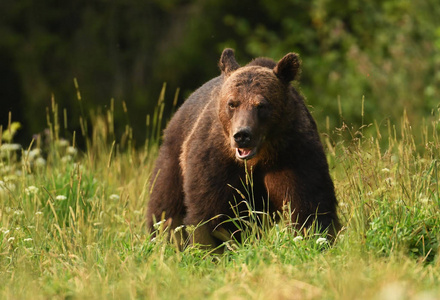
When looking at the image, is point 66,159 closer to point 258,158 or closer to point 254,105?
point 258,158

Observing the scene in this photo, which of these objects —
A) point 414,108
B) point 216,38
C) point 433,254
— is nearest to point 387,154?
point 433,254

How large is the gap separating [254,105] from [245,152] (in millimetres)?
331

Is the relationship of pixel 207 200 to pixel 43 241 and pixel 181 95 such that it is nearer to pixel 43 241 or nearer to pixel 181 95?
pixel 43 241

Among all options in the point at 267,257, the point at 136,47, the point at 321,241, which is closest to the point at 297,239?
the point at 321,241

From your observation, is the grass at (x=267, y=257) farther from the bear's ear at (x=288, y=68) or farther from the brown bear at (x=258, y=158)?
the bear's ear at (x=288, y=68)

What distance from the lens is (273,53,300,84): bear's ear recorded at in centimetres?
586

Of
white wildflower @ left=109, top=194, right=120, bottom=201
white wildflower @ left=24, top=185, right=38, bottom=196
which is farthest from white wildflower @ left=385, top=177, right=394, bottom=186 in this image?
white wildflower @ left=24, top=185, right=38, bottom=196

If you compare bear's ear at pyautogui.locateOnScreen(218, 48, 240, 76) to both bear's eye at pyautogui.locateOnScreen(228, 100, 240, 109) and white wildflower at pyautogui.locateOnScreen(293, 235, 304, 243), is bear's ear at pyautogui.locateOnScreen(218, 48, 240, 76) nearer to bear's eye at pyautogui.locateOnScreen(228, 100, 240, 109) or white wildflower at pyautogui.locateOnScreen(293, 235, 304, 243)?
bear's eye at pyautogui.locateOnScreen(228, 100, 240, 109)

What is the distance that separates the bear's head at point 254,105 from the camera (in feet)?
18.0

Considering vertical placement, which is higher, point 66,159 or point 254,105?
point 254,105

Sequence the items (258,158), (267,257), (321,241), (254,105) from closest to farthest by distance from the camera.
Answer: (267,257), (321,241), (254,105), (258,158)

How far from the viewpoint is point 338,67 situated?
594 inches

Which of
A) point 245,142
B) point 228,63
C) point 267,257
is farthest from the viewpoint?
point 228,63

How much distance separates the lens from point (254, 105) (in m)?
5.59
